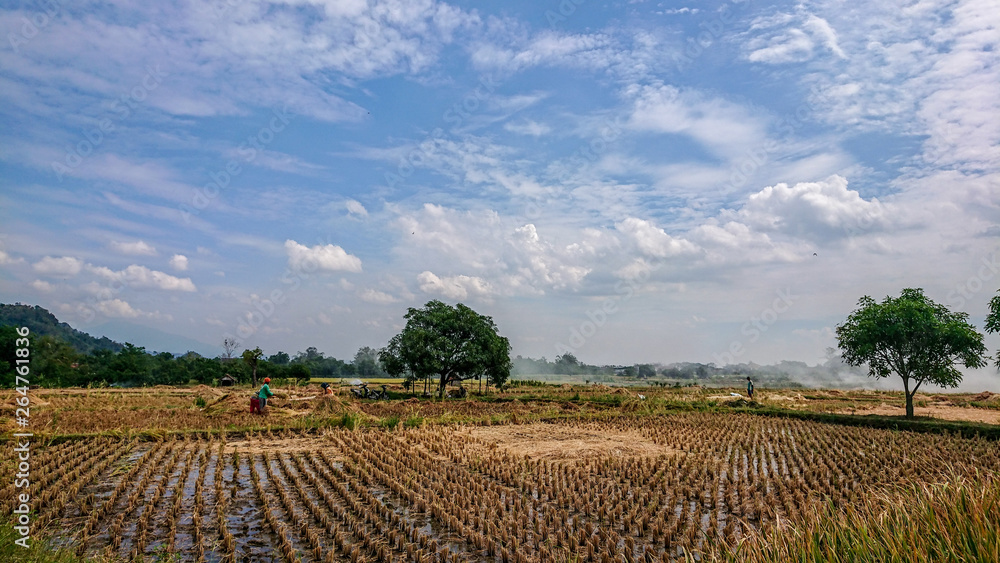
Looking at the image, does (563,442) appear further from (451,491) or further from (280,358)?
(280,358)

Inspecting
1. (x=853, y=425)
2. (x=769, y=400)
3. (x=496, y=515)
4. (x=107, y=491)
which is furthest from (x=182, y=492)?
(x=769, y=400)

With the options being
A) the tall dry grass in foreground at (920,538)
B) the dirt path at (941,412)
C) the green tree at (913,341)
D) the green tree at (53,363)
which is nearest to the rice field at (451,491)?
the tall dry grass in foreground at (920,538)

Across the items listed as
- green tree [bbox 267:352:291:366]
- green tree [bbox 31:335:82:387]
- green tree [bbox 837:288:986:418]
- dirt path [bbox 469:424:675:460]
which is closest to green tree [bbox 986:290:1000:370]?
green tree [bbox 837:288:986:418]

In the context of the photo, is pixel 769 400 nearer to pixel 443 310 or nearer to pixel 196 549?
pixel 443 310

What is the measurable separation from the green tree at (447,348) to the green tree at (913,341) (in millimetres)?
20328

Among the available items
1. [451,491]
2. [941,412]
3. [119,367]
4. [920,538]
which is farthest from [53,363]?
[941,412]

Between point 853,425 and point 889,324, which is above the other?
point 889,324

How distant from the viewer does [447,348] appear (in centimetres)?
Result: 3422

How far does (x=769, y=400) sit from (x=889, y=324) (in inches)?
563

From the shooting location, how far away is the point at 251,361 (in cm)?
4016

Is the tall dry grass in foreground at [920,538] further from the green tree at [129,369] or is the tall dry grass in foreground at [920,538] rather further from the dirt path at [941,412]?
the green tree at [129,369]

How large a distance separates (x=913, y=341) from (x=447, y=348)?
24156 millimetres

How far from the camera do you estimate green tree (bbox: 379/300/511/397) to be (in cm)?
3378

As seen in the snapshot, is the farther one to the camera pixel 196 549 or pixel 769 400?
pixel 769 400
